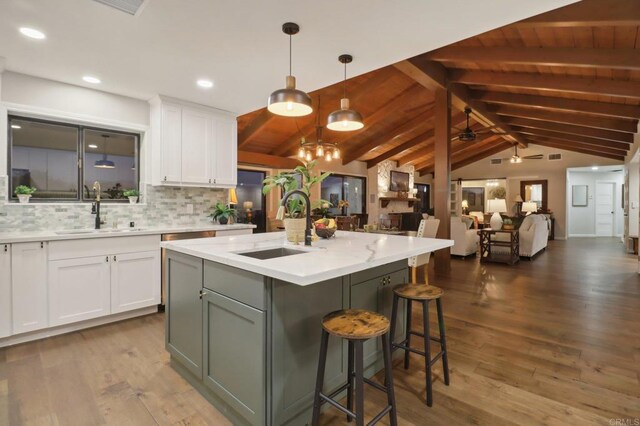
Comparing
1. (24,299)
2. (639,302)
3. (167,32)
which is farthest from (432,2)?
(639,302)

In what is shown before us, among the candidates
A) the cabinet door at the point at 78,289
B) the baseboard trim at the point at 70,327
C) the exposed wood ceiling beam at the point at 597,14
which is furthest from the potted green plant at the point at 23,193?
the exposed wood ceiling beam at the point at 597,14

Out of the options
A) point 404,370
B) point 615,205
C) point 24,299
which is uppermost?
point 615,205

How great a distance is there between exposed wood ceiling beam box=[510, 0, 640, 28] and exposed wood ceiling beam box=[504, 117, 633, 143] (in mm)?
5690

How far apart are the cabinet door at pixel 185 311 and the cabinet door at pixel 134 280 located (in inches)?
47.6

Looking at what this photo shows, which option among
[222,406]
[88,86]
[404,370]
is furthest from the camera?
[88,86]

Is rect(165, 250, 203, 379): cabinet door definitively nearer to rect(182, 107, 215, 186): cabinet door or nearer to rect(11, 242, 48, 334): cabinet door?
rect(11, 242, 48, 334): cabinet door

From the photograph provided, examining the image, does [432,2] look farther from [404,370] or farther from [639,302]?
[639,302]

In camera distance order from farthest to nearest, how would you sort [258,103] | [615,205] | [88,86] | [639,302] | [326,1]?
1. [615,205]
2. [258,103]
3. [639,302]
4. [88,86]
5. [326,1]

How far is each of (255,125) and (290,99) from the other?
14.5 feet

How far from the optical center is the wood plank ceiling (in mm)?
3273

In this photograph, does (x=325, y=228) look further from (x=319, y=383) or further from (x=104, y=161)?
(x=104, y=161)

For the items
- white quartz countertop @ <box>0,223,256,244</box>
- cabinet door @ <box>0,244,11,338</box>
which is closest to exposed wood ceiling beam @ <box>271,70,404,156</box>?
white quartz countertop @ <box>0,223,256,244</box>

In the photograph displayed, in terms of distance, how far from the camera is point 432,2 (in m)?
2.07

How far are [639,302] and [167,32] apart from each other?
224 inches
